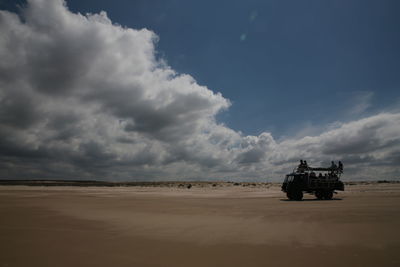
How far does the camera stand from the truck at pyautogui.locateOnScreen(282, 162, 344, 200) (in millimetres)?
23752

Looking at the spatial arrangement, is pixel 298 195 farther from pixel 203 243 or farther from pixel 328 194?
pixel 203 243

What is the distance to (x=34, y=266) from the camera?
4.97 meters

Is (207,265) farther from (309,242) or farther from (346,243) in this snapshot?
(346,243)

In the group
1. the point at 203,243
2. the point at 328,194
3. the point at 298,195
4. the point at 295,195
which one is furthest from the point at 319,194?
the point at 203,243

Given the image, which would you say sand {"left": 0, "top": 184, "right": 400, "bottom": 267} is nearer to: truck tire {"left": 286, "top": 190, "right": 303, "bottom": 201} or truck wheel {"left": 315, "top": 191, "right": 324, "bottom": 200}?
truck tire {"left": 286, "top": 190, "right": 303, "bottom": 201}

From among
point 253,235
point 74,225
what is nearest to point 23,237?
point 74,225

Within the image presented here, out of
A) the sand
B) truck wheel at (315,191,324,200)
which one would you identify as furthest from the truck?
the sand

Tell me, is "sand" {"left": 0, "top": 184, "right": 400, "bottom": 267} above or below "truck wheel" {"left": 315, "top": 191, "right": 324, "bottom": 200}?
below

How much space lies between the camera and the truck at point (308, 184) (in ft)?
77.9

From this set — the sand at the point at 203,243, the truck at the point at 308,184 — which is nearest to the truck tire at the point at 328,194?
the truck at the point at 308,184

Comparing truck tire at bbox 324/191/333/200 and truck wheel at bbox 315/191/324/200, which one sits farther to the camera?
truck wheel at bbox 315/191/324/200

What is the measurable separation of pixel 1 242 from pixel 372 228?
38.0 feet

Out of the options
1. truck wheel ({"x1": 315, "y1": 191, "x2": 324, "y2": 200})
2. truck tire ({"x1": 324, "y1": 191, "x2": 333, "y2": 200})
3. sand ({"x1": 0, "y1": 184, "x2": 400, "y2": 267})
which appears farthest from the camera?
truck wheel ({"x1": 315, "y1": 191, "x2": 324, "y2": 200})

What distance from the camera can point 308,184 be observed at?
79.2 ft
